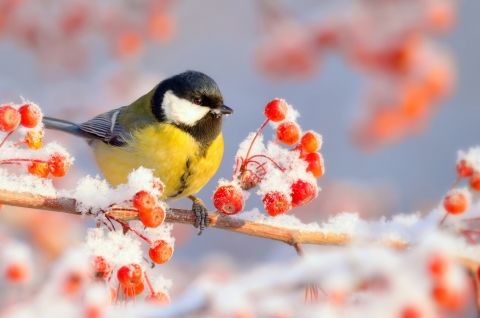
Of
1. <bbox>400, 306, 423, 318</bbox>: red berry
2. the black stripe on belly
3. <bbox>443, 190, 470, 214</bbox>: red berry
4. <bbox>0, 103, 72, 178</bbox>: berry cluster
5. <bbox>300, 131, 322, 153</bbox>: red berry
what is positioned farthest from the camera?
the black stripe on belly

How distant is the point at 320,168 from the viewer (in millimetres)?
1114

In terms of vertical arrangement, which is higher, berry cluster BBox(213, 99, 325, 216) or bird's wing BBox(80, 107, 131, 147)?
bird's wing BBox(80, 107, 131, 147)

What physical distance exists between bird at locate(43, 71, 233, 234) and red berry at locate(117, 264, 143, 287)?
71 cm

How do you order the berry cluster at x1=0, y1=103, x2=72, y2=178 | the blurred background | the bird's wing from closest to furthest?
the berry cluster at x1=0, y1=103, x2=72, y2=178 < the bird's wing < the blurred background

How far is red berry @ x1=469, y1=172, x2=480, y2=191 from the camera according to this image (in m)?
0.94

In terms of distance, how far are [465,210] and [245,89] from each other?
14.8ft

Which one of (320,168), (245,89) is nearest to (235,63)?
(245,89)

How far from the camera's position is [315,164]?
1.11 m

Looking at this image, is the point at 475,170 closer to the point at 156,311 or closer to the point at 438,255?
the point at 438,255

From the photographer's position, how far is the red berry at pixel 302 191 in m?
1.07

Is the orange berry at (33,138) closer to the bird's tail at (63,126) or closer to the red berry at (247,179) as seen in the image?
the red berry at (247,179)

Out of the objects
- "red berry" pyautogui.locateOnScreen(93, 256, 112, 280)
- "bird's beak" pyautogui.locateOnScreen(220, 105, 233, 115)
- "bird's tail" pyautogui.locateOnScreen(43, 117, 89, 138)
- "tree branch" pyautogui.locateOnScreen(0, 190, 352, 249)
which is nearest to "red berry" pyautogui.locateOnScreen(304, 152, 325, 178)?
"tree branch" pyautogui.locateOnScreen(0, 190, 352, 249)

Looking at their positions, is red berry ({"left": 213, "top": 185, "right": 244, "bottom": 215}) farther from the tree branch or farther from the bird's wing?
the bird's wing

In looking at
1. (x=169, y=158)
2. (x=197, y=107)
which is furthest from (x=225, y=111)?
(x=169, y=158)
